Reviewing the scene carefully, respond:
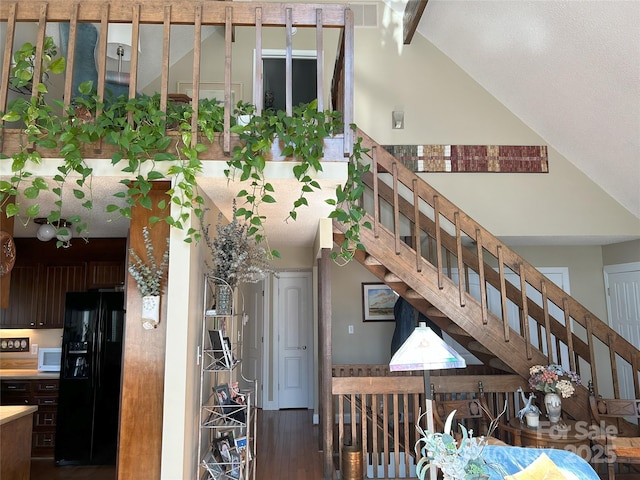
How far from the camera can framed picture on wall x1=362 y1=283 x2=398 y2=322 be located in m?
6.21

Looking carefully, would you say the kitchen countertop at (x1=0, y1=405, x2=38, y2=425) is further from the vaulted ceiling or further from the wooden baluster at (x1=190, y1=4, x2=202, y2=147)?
the vaulted ceiling

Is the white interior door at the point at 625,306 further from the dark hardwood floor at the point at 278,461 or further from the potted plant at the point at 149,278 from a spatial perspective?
the potted plant at the point at 149,278

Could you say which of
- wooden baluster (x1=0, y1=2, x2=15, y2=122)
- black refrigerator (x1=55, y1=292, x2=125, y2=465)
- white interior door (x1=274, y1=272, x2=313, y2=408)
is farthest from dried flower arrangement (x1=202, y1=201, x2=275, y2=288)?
white interior door (x1=274, y1=272, x2=313, y2=408)

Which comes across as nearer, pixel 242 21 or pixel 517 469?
pixel 517 469

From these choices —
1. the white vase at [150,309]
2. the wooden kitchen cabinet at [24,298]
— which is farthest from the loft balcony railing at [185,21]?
the wooden kitchen cabinet at [24,298]

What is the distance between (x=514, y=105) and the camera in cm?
572

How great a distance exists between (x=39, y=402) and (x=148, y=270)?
324cm

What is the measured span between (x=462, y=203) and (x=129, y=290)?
4.08 m

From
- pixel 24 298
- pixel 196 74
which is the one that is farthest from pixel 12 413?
pixel 196 74

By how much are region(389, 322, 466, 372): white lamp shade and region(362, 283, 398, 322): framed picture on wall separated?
3.77 meters

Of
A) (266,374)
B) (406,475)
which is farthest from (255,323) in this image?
(406,475)

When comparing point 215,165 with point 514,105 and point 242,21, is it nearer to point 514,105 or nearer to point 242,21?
point 242,21

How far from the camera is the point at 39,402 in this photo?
4.93 metres

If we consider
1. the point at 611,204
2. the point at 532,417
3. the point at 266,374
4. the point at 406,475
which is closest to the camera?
the point at 532,417
